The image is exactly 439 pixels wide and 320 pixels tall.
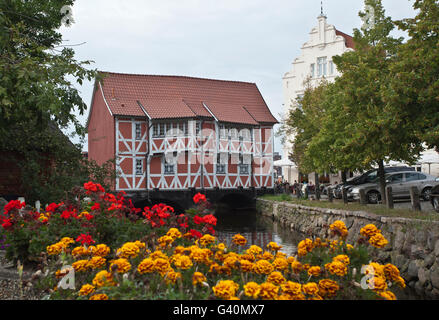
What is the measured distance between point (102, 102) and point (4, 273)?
99.7 feet

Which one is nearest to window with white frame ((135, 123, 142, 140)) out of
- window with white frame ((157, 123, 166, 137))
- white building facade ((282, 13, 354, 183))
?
window with white frame ((157, 123, 166, 137))

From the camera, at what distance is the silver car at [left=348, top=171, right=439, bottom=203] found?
23156mm

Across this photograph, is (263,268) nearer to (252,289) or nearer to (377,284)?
(252,289)

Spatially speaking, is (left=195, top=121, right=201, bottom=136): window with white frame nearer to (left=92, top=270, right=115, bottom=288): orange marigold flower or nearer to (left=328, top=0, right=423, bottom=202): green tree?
(left=328, top=0, right=423, bottom=202): green tree

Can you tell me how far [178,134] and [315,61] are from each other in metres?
20.4

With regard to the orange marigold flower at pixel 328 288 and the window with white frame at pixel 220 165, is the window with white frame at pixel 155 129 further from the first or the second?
the orange marigold flower at pixel 328 288

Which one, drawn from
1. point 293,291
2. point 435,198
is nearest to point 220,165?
point 435,198

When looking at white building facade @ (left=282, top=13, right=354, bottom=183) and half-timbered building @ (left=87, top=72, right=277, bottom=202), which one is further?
white building facade @ (left=282, top=13, right=354, bottom=183)

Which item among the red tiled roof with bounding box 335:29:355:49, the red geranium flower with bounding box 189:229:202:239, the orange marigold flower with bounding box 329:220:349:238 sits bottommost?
the red geranium flower with bounding box 189:229:202:239

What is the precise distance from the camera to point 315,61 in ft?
156

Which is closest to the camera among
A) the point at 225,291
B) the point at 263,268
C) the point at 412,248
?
the point at 225,291

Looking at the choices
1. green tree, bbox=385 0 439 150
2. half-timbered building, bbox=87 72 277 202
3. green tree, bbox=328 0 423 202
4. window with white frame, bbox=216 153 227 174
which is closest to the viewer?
green tree, bbox=385 0 439 150

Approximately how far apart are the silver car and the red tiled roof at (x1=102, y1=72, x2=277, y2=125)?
48.3 ft
